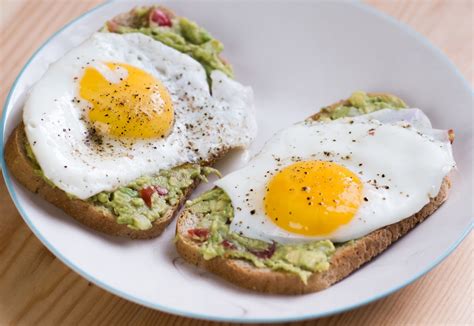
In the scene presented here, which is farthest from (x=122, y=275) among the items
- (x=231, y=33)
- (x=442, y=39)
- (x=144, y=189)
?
(x=442, y=39)

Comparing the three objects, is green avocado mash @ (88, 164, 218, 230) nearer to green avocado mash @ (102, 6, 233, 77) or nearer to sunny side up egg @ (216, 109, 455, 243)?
sunny side up egg @ (216, 109, 455, 243)

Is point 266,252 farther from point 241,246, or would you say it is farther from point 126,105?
point 126,105

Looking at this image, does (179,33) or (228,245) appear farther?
(179,33)

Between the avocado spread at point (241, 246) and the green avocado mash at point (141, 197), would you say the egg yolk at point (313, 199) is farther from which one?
the green avocado mash at point (141, 197)

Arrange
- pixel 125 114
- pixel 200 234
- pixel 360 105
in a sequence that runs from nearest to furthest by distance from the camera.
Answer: pixel 200 234 < pixel 125 114 < pixel 360 105

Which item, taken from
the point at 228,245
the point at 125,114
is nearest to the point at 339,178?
the point at 228,245

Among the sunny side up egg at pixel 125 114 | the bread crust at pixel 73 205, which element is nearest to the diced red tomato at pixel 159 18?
the sunny side up egg at pixel 125 114
